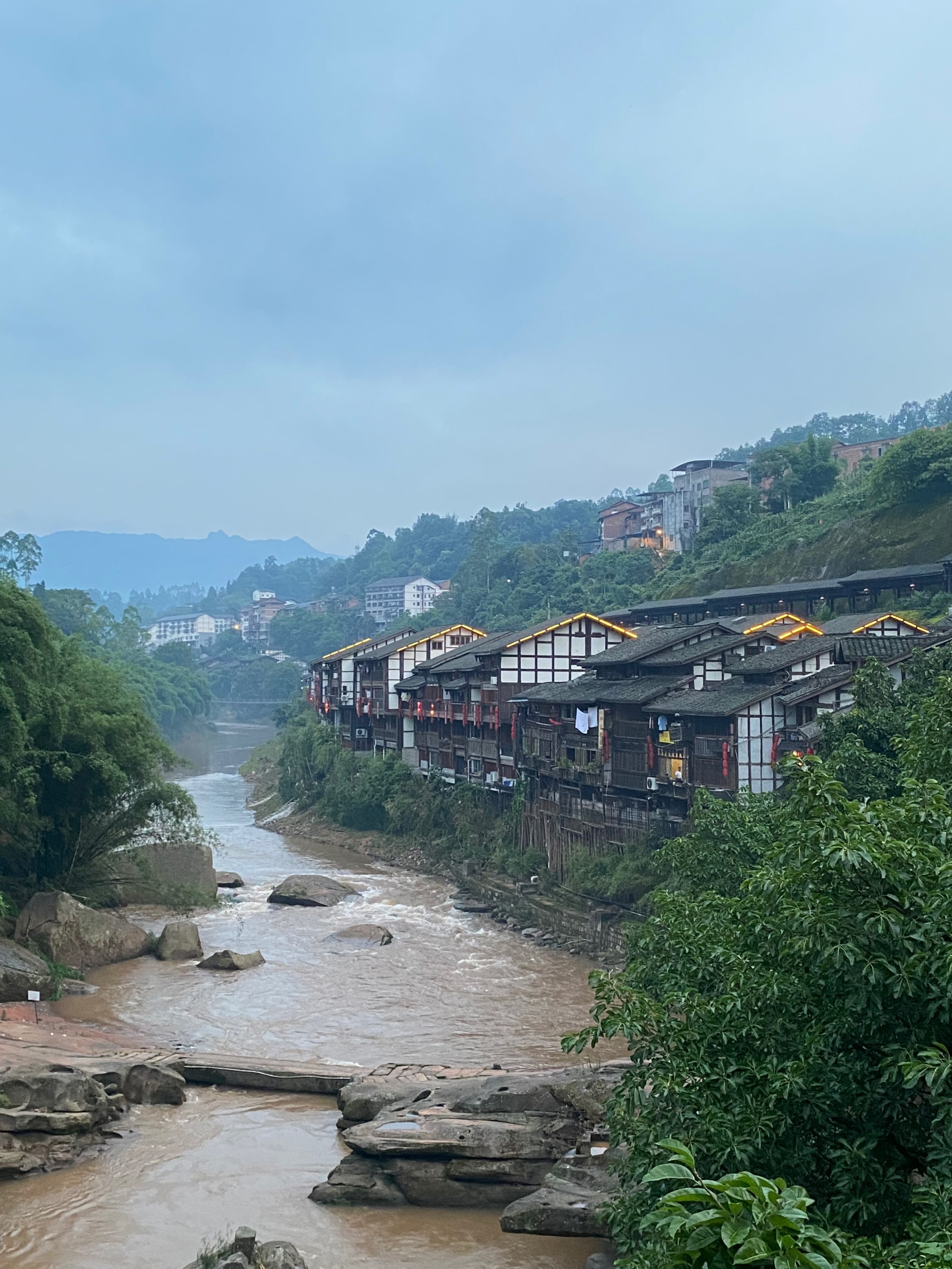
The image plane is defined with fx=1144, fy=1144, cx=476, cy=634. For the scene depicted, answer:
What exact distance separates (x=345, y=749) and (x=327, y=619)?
85.8 metres

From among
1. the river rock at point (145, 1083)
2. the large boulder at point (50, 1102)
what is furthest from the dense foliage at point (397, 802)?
the large boulder at point (50, 1102)

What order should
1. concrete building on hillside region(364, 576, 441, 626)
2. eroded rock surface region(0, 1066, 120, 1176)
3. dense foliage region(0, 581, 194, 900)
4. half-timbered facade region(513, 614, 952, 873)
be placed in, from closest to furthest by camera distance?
eroded rock surface region(0, 1066, 120, 1176) → dense foliage region(0, 581, 194, 900) → half-timbered facade region(513, 614, 952, 873) → concrete building on hillside region(364, 576, 441, 626)

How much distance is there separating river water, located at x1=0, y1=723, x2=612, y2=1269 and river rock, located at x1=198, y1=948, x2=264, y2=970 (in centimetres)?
38

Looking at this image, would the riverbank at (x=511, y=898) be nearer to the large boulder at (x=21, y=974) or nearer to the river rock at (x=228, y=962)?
the river rock at (x=228, y=962)

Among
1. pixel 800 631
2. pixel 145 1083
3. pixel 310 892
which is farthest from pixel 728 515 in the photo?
pixel 145 1083

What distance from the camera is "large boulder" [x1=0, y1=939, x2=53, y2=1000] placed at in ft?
79.9

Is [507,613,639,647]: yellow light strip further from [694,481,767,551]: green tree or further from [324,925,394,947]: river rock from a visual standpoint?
[694,481,767,551]: green tree

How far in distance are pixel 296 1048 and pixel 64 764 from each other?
393 inches

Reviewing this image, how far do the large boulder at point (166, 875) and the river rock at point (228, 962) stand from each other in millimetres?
4093

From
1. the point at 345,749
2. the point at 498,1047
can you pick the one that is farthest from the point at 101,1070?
the point at 345,749

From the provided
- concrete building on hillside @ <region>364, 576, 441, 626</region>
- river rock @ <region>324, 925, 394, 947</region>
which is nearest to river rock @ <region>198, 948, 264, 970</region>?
river rock @ <region>324, 925, 394, 947</region>

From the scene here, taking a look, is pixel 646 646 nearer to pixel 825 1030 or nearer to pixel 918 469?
pixel 918 469

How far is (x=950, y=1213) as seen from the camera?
6977mm

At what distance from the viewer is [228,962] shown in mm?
29031
